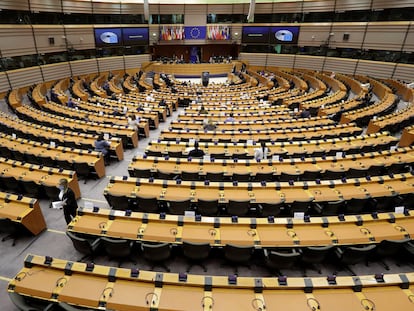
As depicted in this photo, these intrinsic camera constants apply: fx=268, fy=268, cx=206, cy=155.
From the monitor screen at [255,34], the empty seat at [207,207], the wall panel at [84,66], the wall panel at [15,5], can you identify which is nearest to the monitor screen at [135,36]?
the wall panel at [84,66]

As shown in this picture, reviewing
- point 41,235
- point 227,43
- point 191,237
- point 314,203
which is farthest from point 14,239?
point 227,43

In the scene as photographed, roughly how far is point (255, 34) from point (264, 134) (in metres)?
23.1

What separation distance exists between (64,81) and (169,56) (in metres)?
15.1

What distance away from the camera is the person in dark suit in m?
6.23

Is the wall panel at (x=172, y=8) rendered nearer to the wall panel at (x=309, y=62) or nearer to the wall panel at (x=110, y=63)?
the wall panel at (x=110, y=63)

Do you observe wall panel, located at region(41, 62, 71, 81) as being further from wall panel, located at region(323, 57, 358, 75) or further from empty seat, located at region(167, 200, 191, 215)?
wall panel, located at region(323, 57, 358, 75)

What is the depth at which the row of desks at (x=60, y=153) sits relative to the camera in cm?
906

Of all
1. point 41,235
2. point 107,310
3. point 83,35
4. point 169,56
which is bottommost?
point 41,235

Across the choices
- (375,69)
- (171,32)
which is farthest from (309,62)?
(171,32)

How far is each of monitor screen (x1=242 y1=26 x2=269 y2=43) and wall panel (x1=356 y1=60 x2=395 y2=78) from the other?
10534 mm

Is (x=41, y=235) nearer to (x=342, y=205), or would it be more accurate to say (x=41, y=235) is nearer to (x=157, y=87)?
(x=342, y=205)

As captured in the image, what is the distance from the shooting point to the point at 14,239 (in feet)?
21.5

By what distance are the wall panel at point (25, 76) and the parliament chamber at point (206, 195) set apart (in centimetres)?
9

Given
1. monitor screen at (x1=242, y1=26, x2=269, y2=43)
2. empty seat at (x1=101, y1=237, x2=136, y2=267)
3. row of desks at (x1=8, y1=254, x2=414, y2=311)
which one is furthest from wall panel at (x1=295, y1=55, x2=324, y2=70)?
empty seat at (x1=101, y1=237, x2=136, y2=267)
